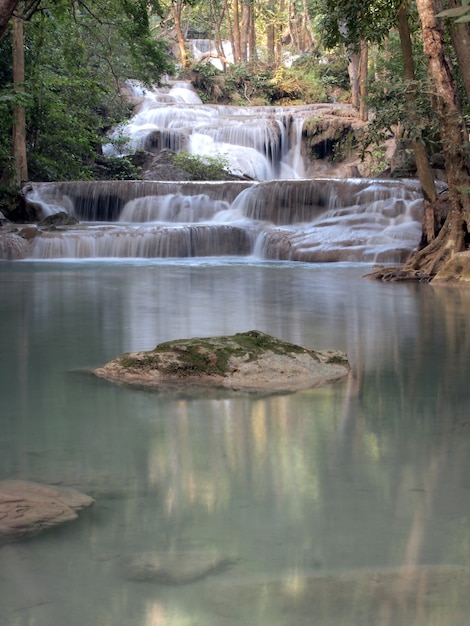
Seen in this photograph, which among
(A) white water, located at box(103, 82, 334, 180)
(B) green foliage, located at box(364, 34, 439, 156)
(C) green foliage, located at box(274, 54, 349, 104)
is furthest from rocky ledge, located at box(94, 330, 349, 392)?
(C) green foliage, located at box(274, 54, 349, 104)

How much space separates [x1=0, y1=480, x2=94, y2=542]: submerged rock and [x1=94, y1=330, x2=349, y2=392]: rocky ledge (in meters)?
1.65

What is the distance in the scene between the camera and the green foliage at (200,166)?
27.3 metres

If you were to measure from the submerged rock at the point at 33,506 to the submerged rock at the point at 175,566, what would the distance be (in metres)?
0.36

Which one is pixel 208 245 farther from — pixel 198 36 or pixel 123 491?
pixel 198 36

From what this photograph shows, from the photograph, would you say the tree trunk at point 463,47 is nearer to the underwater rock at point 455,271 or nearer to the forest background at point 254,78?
the forest background at point 254,78

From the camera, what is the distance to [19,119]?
22359mm

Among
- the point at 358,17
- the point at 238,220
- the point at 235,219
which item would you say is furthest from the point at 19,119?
the point at 358,17

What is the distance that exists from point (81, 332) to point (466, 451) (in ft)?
12.9

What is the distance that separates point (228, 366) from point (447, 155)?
8021mm

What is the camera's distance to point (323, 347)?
564cm

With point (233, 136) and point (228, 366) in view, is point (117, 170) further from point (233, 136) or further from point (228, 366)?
point (228, 366)

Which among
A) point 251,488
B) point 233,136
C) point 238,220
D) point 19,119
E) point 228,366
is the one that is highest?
A: point 233,136

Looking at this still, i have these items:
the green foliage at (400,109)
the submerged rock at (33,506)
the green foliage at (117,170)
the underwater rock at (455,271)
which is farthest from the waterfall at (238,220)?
the submerged rock at (33,506)

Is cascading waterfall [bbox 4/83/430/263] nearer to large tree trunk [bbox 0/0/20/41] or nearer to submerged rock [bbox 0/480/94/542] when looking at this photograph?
large tree trunk [bbox 0/0/20/41]
